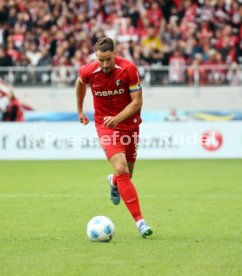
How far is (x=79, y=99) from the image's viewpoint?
1015cm

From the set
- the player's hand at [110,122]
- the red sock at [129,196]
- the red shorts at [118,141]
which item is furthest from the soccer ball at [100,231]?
the player's hand at [110,122]

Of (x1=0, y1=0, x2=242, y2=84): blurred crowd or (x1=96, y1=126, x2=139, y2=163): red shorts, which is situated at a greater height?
(x1=96, y1=126, x2=139, y2=163): red shorts

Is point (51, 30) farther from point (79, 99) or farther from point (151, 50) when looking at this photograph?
point (79, 99)

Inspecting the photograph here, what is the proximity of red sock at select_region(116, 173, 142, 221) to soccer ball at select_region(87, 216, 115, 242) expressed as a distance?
323 mm

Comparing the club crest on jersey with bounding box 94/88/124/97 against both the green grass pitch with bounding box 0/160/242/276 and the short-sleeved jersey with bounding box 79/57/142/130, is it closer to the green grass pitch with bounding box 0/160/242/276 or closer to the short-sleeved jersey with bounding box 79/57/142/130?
the short-sleeved jersey with bounding box 79/57/142/130

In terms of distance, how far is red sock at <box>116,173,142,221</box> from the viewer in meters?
9.18

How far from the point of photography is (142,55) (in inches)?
994

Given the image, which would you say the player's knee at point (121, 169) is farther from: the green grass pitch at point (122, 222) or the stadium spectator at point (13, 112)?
the stadium spectator at point (13, 112)

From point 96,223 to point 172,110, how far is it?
1476 centimetres

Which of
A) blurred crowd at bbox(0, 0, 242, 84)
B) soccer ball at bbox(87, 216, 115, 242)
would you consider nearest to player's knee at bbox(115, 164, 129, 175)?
soccer ball at bbox(87, 216, 115, 242)

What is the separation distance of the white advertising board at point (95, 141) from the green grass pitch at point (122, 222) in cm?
180

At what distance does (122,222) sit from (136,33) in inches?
625

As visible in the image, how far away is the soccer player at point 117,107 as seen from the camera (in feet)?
30.1

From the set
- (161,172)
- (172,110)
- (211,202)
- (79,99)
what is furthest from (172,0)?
(79,99)
